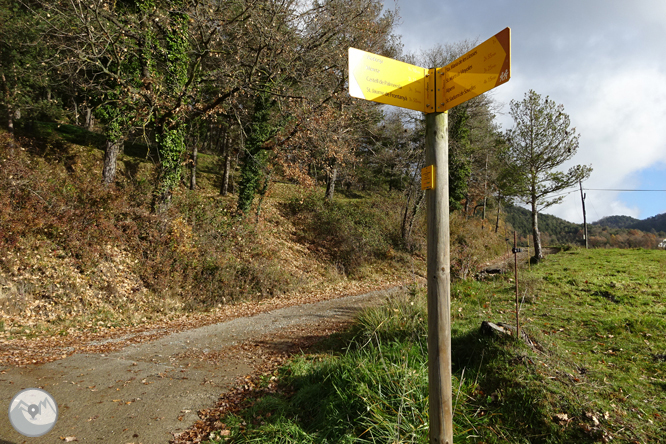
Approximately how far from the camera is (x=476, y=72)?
2.41m

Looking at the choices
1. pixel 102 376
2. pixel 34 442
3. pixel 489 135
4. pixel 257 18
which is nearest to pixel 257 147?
pixel 257 18

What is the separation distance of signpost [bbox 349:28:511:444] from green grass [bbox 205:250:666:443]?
848 millimetres

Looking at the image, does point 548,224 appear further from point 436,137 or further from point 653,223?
point 436,137

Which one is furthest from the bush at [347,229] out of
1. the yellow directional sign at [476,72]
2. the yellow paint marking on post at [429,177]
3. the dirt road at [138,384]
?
the yellow directional sign at [476,72]

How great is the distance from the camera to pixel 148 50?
9.89m

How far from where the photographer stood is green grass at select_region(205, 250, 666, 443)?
3.04 metres

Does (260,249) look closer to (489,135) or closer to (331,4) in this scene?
(331,4)

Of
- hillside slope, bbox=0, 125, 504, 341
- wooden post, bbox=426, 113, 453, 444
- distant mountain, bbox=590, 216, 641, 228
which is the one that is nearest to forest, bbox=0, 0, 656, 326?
hillside slope, bbox=0, 125, 504, 341

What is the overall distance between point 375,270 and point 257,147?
776 centimetres

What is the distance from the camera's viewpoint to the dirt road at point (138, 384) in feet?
11.6

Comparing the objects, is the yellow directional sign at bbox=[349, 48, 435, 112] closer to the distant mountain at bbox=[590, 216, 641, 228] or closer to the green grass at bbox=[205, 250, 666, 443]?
the green grass at bbox=[205, 250, 666, 443]

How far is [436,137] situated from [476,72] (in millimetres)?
516

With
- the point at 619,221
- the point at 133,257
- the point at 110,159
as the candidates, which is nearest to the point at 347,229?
the point at 133,257

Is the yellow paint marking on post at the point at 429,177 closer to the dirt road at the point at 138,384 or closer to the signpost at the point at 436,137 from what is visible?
the signpost at the point at 436,137
